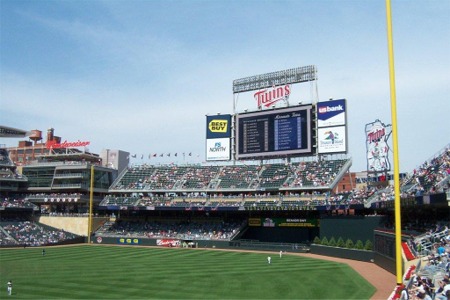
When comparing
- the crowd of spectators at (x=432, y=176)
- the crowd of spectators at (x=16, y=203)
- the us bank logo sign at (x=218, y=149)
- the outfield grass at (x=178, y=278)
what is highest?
the us bank logo sign at (x=218, y=149)

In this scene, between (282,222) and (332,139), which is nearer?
(332,139)

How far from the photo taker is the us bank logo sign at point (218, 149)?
61.7 m

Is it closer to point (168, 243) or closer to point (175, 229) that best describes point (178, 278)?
point (168, 243)

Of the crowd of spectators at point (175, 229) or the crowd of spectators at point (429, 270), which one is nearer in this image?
the crowd of spectators at point (429, 270)

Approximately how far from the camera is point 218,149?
6225 centimetres

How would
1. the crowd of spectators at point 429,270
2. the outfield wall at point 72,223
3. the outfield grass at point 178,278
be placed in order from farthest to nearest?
the outfield wall at point 72,223 → the outfield grass at point 178,278 → the crowd of spectators at point 429,270

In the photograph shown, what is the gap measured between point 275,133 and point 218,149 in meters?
9.05

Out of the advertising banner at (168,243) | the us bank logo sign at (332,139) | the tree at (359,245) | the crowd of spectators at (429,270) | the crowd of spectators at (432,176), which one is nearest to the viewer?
the crowd of spectators at (429,270)

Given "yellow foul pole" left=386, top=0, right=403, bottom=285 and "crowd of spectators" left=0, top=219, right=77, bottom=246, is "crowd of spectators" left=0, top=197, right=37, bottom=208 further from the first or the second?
"yellow foul pole" left=386, top=0, right=403, bottom=285

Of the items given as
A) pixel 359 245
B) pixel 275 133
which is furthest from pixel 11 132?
pixel 359 245

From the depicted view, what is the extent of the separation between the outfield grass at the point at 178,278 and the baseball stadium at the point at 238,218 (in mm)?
121

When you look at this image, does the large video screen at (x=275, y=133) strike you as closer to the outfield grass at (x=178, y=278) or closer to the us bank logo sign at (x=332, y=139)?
the us bank logo sign at (x=332, y=139)

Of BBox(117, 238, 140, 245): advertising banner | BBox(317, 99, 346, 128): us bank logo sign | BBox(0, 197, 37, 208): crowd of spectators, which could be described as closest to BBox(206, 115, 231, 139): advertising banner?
BBox(317, 99, 346, 128): us bank logo sign

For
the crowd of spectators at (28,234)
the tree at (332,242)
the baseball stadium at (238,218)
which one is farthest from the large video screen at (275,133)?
the crowd of spectators at (28,234)
